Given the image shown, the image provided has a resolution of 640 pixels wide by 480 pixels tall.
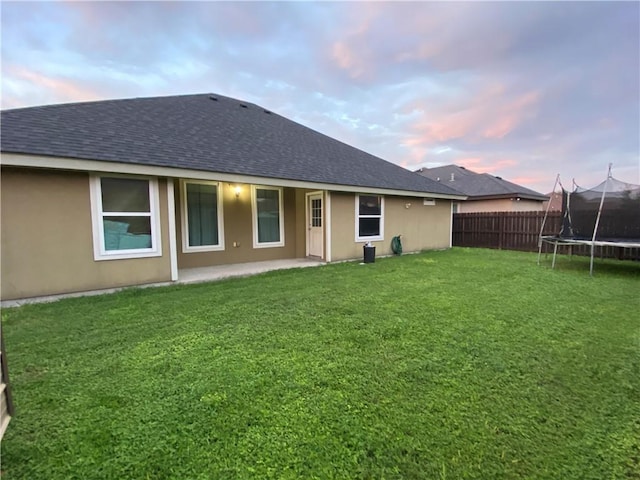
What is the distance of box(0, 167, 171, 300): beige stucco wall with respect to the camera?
4758 millimetres

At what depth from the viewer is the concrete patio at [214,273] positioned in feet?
16.0

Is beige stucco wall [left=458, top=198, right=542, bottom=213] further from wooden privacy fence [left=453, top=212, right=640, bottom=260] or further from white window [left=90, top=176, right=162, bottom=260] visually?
white window [left=90, top=176, right=162, bottom=260]

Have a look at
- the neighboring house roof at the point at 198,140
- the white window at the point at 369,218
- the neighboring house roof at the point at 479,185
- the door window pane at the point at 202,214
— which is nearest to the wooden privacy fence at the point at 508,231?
the neighboring house roof at the point at 198,140

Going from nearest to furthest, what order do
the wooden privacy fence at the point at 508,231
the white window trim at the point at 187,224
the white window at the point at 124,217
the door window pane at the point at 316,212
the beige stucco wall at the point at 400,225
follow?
the white window at the point at 124,217, the white window trim at the point at 187,224, the beige stucco wall at the point at 400,225, the door window pane at the point at 316,212, the wooden privacy fence at the point at 508,231

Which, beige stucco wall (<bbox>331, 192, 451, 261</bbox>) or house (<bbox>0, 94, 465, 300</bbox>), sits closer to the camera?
house (<bbox>0, 94, 465, 300</bbox>)

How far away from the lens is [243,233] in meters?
8.55

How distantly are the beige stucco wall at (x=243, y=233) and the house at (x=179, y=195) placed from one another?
31 millimetres

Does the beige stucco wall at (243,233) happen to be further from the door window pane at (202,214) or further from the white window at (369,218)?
the white window at (369,218)

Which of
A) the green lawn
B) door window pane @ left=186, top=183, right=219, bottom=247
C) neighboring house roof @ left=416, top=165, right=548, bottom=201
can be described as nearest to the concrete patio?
the green lawn

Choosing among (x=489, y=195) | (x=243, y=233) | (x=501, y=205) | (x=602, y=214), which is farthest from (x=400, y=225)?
(x=501, y=205)

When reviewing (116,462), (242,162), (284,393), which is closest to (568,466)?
(284,393)

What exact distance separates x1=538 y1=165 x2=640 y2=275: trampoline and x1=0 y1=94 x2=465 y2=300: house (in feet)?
12.4

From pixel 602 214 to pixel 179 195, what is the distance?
38.4 feet

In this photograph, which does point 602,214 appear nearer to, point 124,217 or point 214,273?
point 214,273
